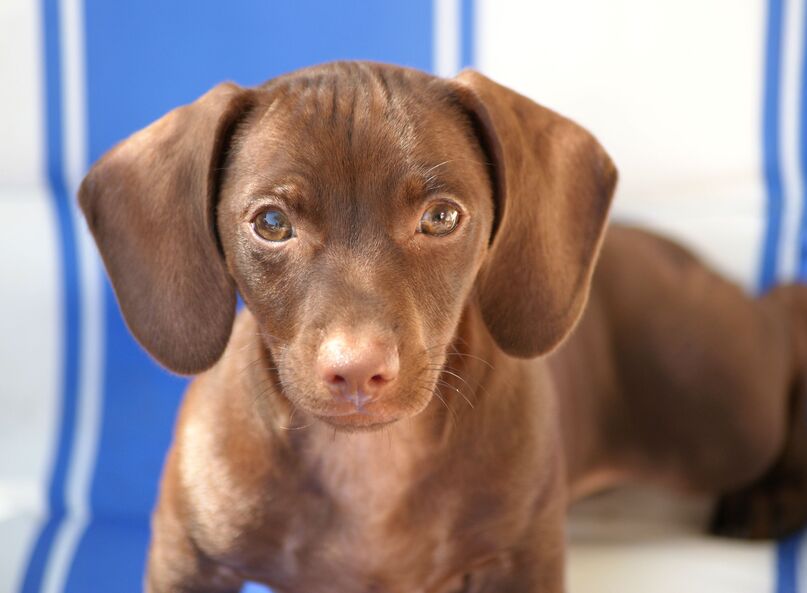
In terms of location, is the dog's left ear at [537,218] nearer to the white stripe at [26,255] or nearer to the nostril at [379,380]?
the nostril at [379,380]

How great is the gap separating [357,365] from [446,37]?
5.03 feet

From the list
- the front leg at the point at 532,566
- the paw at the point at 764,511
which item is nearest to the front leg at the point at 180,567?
the front leg at the point at 532,566

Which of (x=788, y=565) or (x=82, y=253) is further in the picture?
(x=82, y=253)

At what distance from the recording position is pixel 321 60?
2895 millimetres

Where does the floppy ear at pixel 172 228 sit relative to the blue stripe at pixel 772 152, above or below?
below

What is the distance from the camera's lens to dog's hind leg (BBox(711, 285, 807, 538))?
8.55ft

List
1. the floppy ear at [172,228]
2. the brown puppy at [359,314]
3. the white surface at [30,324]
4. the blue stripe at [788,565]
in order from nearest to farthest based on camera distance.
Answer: the brown puppy at [359,314] < the floppy ear at [172,228] < the blue stripe at [788,565] < the white surface at [30,324]

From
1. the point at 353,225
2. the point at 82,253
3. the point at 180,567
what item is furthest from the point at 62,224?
the point at 353,225

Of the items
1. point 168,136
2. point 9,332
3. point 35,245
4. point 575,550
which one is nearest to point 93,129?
point 35,245

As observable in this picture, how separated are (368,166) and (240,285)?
0.27 metres

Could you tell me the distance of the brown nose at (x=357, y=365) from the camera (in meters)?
1.55

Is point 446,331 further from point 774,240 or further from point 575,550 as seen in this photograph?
point 774,240

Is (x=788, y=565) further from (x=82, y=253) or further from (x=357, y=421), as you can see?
(x=82, y=253)

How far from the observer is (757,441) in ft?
8.52
